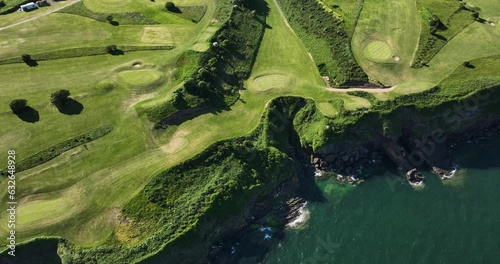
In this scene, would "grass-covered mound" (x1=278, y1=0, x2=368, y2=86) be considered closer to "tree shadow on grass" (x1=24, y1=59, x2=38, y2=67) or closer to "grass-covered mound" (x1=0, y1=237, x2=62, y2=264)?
"tree shadow on grass" (x1=24, y1=59, x2=38, y2=67)

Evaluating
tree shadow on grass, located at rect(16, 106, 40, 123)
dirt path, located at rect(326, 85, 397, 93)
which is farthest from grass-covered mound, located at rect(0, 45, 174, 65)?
dirt path, located at rect(326, 85, 397, 93)

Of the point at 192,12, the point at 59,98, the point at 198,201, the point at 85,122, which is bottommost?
the point at 85,122

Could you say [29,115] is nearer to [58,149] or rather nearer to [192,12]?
[58,149]

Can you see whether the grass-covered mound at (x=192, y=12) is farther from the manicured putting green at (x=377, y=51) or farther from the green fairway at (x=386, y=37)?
the manicured putting green at (x=377, y=51)

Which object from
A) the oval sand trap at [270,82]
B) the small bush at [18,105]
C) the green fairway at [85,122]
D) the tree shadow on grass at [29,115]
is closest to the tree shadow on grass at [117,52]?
the green fairway at [85,122]

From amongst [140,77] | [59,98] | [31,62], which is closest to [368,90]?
[140,77]

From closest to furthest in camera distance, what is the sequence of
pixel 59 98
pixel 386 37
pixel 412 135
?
pixel 59 98 < pixel 412 135 < pixel 386 37
